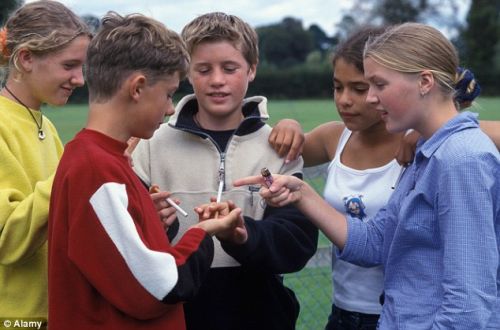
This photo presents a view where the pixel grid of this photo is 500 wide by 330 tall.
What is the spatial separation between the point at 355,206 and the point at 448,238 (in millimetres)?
829

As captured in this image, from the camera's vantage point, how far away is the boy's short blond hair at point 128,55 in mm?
2500

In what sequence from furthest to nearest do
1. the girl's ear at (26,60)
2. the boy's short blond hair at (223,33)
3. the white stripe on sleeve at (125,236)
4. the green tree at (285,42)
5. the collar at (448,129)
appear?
the green tree at (285,42), the boy's short blond hair at (223,33), the girl's ear at (26,60), the collar at (448,129), the white stripe on sleeve at (125,236)

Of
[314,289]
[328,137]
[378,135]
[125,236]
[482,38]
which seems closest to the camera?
[125,236]

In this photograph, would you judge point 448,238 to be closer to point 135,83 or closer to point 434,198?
point 434,198

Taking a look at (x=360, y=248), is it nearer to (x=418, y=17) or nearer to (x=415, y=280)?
(x=415, y=280)

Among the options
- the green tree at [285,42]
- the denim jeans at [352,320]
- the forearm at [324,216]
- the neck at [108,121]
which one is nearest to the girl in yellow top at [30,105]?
the neck at [108,121]

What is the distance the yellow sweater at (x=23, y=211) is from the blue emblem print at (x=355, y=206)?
1.13 meters

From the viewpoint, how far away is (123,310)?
2.36 metres

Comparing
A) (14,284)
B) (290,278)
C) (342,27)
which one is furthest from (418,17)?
(14,284)

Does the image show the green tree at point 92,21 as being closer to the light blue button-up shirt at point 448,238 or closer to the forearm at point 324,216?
the forearm at point 324,216

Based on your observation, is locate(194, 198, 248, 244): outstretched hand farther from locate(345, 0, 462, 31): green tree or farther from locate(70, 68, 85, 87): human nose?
locate(345, 0, 462, 31): green tree

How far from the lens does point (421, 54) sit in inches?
101

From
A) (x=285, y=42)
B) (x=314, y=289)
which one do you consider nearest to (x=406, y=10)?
(x=285, y=42)

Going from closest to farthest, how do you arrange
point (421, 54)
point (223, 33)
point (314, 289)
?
1. point (421, 54)
2. point (223, 33)
3. point (314, 289)
